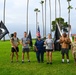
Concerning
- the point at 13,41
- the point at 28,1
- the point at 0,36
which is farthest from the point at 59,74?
the point at 28,1

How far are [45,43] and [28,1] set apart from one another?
54.7 meters

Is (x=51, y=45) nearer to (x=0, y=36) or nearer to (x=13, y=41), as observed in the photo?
(x=13, y=41)

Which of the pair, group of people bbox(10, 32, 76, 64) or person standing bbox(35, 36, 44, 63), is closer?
group of people bbox(10, 32, 76, 64)

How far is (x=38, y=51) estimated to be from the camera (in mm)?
18109

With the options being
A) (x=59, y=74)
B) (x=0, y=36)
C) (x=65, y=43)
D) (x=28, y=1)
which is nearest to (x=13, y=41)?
(x=0, y=36)

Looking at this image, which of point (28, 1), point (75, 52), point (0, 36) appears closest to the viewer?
point (75, 52)

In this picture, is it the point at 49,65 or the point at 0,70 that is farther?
the point at 49,65

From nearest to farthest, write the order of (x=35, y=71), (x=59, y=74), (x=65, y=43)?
(x=59, y=74), (x=35, y=71), (x=65, y=43)

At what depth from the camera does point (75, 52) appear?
1628cm

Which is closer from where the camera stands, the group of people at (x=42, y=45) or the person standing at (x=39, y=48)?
the group of people at (x=42, y=45)

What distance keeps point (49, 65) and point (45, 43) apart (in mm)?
1527

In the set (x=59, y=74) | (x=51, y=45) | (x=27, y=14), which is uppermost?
(x=27, y=14)

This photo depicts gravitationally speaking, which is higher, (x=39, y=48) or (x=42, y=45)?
(x=42, y=45)

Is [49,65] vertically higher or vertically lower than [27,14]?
lower
